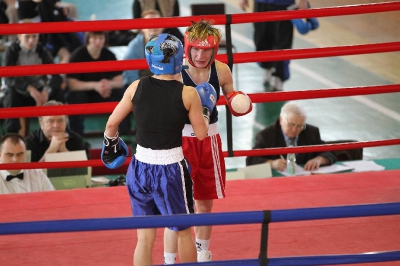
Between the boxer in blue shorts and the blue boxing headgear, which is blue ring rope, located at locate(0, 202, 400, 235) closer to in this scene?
the boxer in blue shorts

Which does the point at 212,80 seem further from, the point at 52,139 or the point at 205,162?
the point at 52,139

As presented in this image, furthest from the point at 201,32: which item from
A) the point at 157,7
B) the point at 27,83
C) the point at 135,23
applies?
the point at 157,7

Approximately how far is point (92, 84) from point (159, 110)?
16.4 ft

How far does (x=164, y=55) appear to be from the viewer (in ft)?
9.98

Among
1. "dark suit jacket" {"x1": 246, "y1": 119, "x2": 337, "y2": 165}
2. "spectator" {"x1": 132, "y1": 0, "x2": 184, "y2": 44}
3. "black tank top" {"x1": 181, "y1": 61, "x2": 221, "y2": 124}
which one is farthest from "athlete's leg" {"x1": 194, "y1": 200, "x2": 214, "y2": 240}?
"spectator" {"x1": 132, "y1": 0, "x2": 184, "y2": 44}

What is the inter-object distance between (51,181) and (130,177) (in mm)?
2449

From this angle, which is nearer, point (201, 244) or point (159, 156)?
point (159, 156)

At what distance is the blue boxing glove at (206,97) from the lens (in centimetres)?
323

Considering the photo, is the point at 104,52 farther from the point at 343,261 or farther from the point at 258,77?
the point at 343,261

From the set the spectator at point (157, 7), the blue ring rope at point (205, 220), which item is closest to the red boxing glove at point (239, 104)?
the blue ring rope at point (205, 220)

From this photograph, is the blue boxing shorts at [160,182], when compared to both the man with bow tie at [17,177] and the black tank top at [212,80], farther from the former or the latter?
the man with bow tie at [17,177]

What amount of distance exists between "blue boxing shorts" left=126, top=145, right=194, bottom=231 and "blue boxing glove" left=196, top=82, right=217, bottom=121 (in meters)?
0.21

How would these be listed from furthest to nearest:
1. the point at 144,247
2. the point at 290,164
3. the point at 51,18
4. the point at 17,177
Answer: the point at 51,18 → the point at 290,164 → the point at 17,177 → the point at 144,247

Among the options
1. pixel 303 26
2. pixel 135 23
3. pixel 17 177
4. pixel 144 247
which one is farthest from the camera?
pixel 303 26
